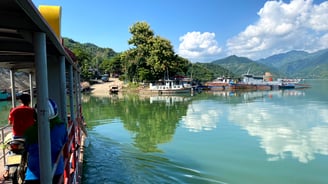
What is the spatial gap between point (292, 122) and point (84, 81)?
2194 inches

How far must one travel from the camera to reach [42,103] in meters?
2.97

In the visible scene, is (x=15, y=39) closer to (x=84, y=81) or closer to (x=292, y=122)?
(x=292, y=122)

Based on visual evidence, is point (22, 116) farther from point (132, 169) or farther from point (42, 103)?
point (132, 169)

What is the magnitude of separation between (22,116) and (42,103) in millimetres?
2117

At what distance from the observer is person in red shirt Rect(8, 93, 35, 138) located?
4.68 metres

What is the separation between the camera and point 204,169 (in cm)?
873

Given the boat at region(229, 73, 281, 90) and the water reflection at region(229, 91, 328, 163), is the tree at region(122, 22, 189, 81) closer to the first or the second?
the boat at region(229, 73, 281, 90)

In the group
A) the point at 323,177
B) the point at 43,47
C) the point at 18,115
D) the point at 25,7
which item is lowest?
the point at 323,177

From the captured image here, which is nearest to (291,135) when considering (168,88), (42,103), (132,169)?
(132,169)

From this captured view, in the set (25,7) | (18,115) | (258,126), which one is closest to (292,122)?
(258,126)

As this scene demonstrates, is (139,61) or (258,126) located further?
(139,61)

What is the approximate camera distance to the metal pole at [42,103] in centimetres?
293

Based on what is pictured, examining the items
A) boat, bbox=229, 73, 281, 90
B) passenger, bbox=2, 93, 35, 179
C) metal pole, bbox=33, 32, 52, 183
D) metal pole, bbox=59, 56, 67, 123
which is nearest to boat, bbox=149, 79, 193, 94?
boat, bbox=229, 73, 281, 90

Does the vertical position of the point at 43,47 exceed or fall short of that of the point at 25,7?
it falls short
